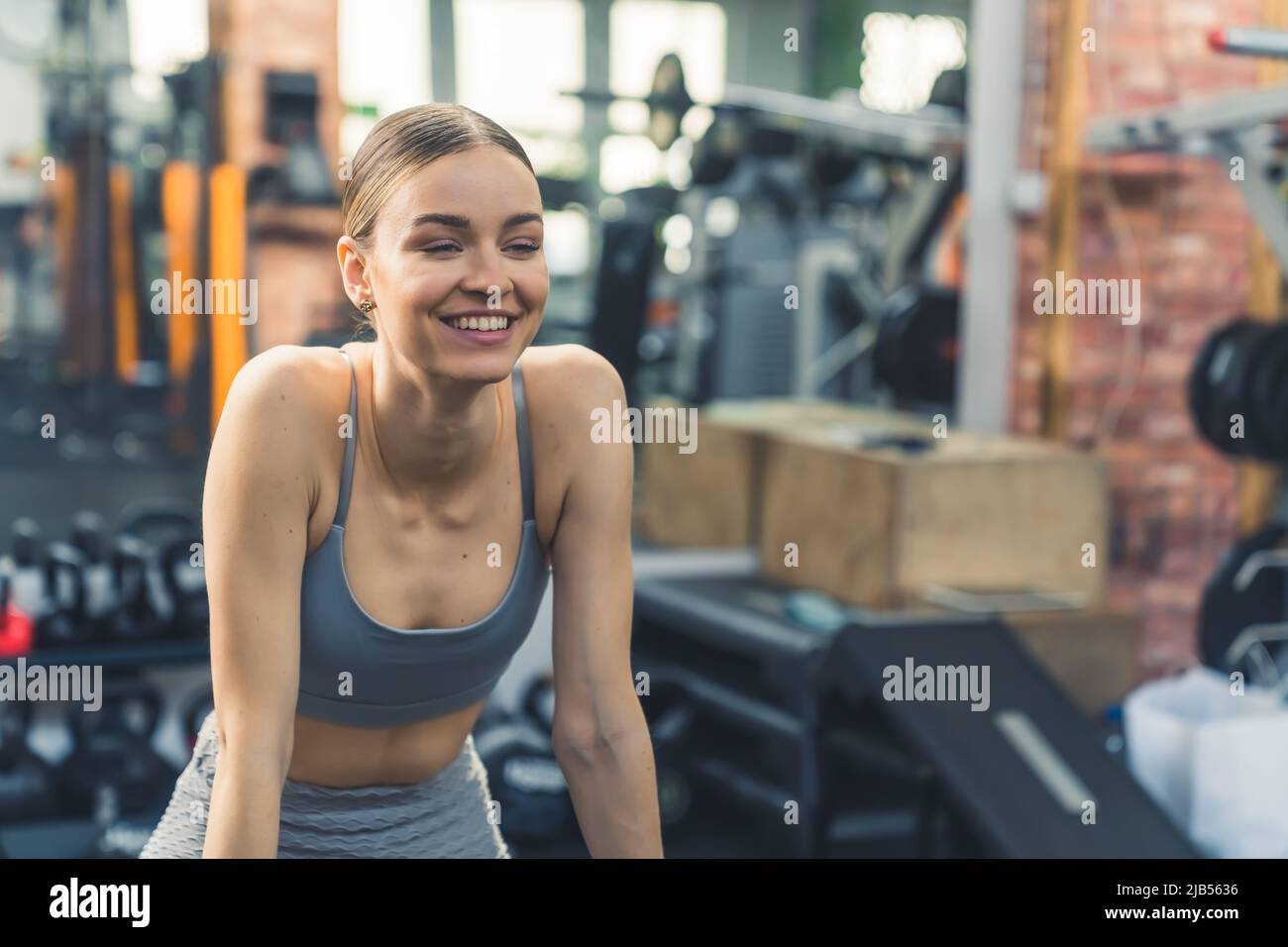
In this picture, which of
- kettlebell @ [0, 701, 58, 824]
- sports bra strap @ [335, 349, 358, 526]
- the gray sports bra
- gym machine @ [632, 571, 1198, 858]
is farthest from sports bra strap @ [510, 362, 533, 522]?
kettlebell @ [0, 701, 58, 824]

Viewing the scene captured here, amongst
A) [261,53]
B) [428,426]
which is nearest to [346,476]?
[428,426]

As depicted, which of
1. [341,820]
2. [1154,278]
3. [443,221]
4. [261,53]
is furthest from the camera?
[261,53]

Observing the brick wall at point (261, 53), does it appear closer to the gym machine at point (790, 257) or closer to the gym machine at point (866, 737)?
the gym machine at point (790, 257)

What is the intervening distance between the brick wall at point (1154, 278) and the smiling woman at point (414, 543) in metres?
2.28

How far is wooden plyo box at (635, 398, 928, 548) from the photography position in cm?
319

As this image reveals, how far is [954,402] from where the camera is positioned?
3.41 m

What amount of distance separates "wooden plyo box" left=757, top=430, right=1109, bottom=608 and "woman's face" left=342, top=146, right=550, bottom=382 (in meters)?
1.79

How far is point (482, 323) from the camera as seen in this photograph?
2.97ft

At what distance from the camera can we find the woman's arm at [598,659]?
106 cm

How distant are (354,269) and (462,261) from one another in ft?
0.34

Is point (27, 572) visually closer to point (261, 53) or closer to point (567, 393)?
point (261, 53)

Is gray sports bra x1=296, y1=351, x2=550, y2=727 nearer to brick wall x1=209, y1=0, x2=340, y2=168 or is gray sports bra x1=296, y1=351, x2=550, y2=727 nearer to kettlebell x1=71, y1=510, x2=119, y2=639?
kettlebell x1=71, y1=510, x2=119, y2=639

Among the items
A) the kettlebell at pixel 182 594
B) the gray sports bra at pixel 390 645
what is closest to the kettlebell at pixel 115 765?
the kettlebell at pixel 182 594
